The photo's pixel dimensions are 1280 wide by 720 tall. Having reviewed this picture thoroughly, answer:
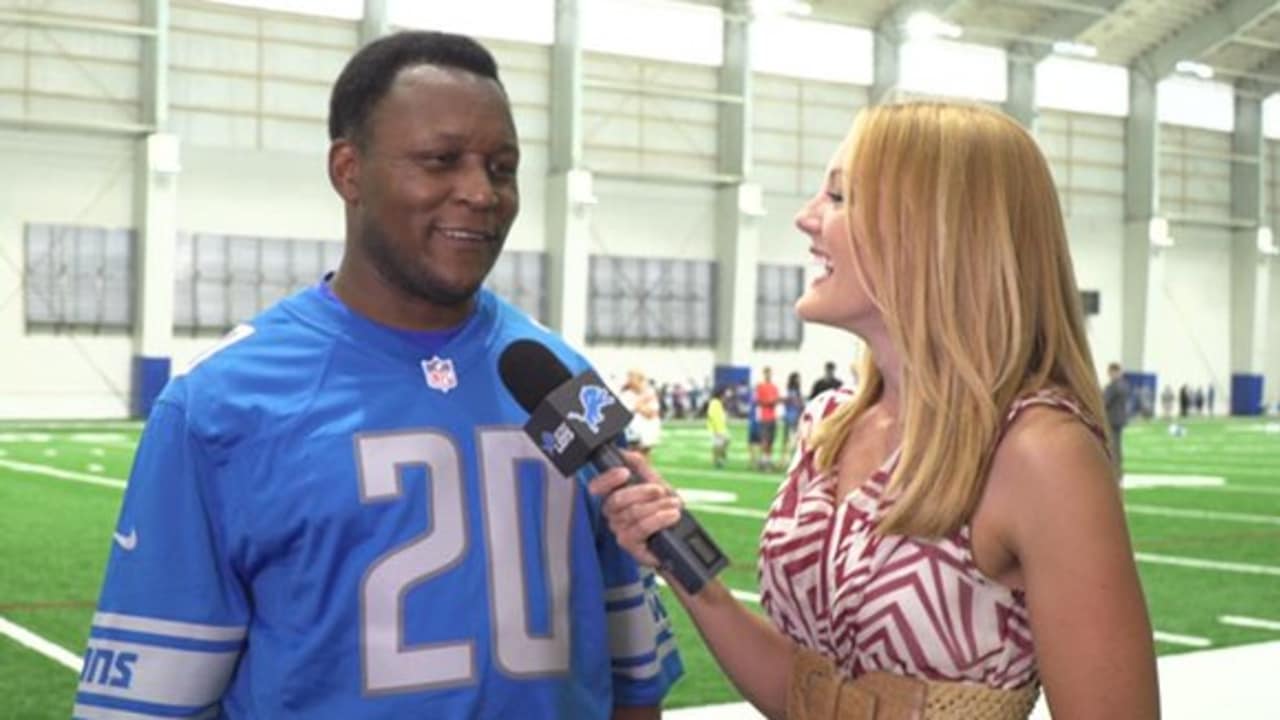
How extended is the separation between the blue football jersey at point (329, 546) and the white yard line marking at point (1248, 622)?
8931 millimetres

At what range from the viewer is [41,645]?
9.23m

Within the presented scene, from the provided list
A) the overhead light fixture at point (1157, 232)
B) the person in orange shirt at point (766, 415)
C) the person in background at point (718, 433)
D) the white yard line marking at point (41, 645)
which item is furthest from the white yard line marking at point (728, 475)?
the overhead light fixture at point (1157, 232)

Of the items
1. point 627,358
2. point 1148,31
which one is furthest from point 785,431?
point 1148,31

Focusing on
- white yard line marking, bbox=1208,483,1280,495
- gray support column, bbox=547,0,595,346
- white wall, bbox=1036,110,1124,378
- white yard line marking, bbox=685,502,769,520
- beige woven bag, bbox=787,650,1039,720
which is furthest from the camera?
white wall, bbox=1036,110,1124,378

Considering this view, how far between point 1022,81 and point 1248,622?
3567cm

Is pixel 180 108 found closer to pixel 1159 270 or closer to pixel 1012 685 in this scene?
pixel 1159 270

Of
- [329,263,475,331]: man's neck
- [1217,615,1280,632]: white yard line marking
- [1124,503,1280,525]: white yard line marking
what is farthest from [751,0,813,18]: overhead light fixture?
[329,263,475,331]: man's neck

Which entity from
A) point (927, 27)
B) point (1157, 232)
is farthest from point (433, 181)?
point (1157, 232)

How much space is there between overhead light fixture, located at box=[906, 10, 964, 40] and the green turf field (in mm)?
13893

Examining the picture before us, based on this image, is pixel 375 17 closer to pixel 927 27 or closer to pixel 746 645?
pixel 927 27

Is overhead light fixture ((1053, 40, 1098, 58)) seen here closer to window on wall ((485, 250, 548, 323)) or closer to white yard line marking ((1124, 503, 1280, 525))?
window on wall ((485, 250, 548, 323))

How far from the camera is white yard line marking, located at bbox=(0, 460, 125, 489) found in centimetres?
1978

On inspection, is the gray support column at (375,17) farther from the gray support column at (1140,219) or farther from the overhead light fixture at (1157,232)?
the overhead light fixture at (1157,232)

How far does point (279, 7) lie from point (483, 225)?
34.4m
